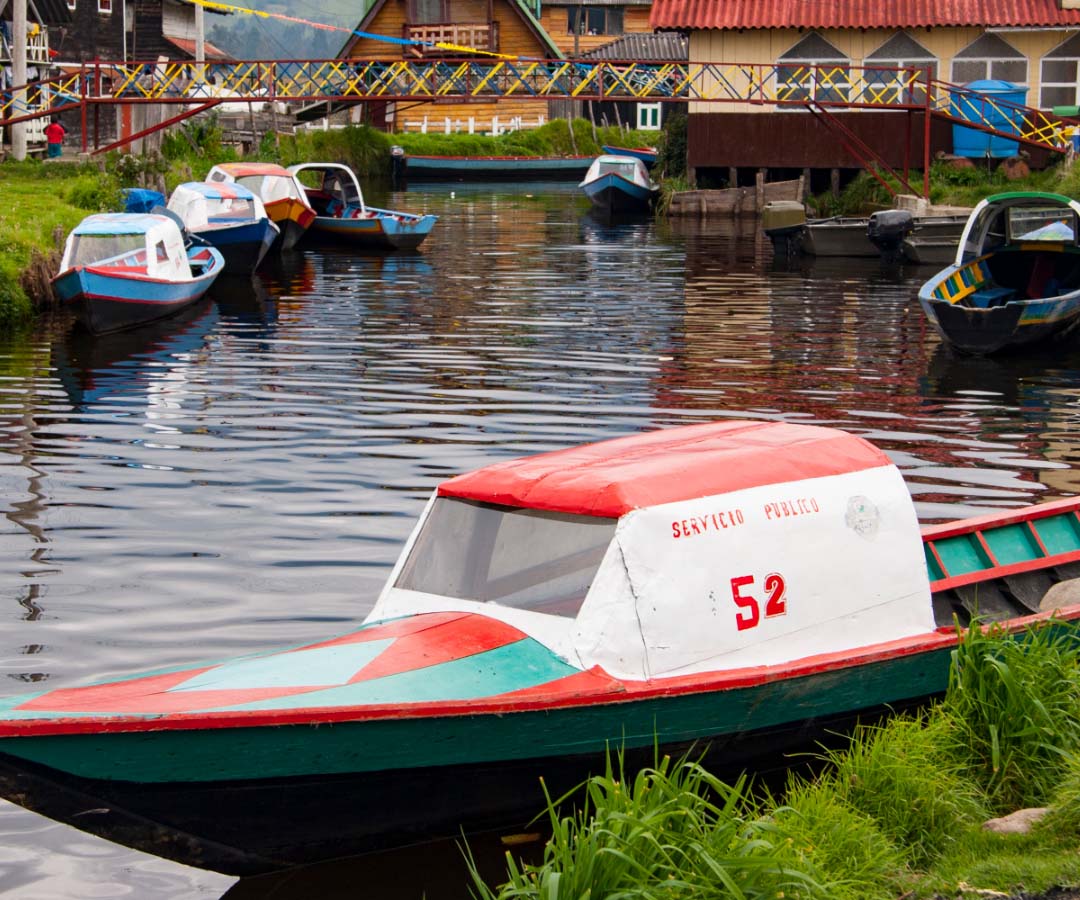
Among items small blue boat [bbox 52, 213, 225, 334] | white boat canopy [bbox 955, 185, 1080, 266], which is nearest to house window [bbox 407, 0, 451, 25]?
small blue boat [bbox 52, 213, 225, 334]

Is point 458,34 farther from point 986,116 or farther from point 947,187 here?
point 947,187

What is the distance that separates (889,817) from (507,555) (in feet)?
8.23

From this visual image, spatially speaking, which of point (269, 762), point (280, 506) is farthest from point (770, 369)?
point (269, 762)

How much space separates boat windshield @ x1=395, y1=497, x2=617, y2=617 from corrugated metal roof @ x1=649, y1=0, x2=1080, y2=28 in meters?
38.2

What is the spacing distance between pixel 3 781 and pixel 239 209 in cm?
2895

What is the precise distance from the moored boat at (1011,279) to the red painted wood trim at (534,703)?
15.0m

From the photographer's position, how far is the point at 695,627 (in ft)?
26.7

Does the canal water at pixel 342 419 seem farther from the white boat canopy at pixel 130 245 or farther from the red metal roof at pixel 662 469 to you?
the red metal roof at pixel 662 469

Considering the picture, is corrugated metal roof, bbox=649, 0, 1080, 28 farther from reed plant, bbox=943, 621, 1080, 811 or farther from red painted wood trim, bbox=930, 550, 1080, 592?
reed plant, bbox=943, 621, 1080, 811

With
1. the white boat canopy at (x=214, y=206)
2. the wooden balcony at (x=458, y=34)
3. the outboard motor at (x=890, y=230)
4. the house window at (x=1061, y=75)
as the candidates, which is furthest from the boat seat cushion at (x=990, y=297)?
the wooden balcony at (x=458, y=34)

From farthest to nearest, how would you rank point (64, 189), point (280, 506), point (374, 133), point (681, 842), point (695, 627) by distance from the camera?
point (374, 133), point (64, 189), point (280, 506), point (695, 627), point (681, 842)

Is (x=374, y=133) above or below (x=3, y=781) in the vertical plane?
above

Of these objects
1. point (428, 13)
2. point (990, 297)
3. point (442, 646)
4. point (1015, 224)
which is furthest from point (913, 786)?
point (428, 13)

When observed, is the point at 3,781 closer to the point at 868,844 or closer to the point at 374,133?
the point at 868,844
